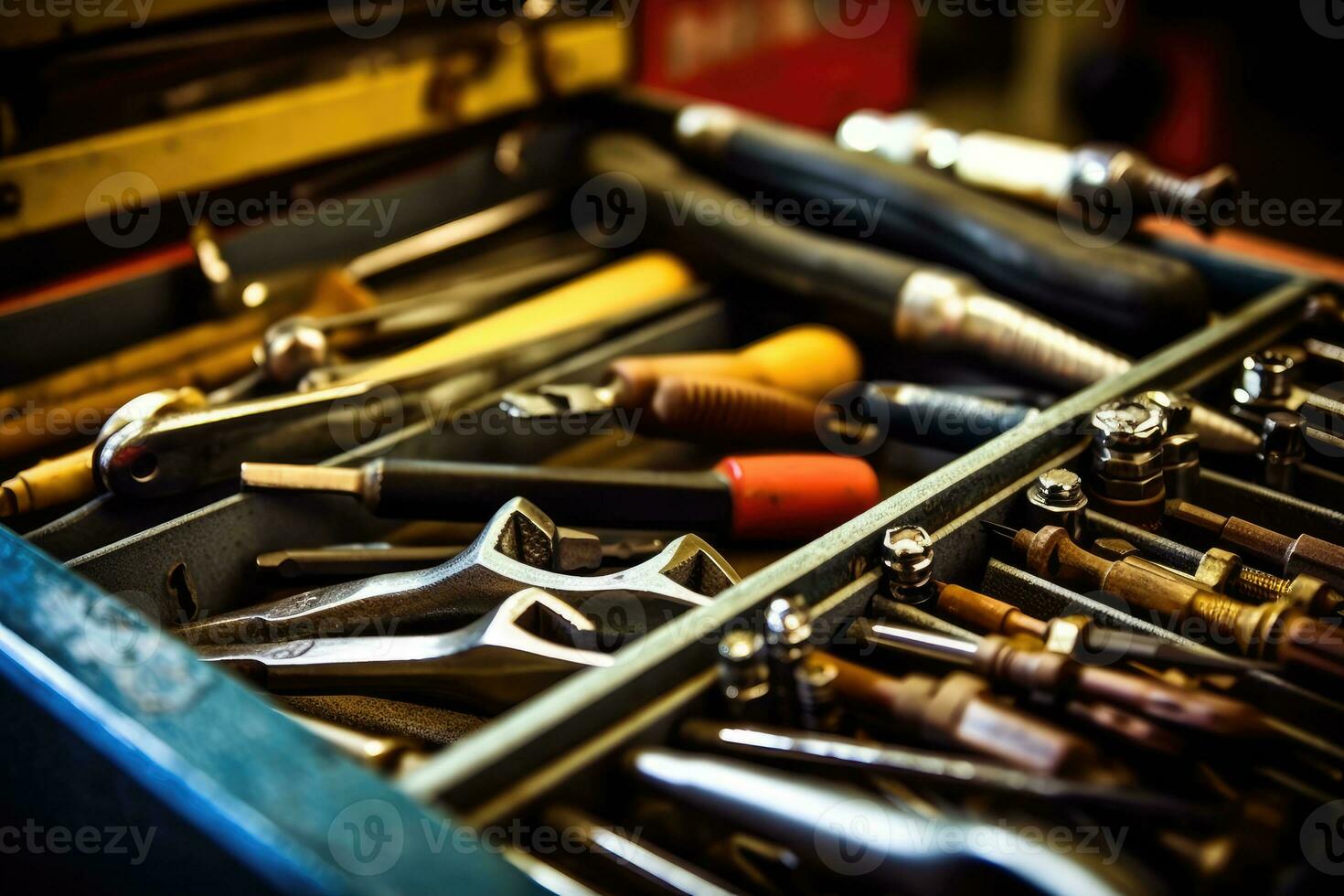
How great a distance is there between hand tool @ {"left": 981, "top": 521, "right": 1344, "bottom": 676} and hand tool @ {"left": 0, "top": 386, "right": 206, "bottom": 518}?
74 centimetres

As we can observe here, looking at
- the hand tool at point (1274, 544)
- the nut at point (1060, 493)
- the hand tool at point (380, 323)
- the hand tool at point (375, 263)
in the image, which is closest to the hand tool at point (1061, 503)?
the nut at point (1060, 493)

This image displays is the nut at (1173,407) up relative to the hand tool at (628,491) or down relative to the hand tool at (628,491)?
up

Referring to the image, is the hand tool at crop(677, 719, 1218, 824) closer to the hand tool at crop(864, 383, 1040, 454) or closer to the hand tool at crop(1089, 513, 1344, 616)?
the hand tool at crop(1089, 513, 1344, 616)

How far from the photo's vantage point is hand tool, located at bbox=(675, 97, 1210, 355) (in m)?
1.28

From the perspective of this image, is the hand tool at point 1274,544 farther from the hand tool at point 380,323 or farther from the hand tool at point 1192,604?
the hand tool at point 380,323

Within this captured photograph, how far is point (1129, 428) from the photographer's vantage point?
968 mm

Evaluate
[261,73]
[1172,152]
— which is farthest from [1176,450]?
[1172,152]

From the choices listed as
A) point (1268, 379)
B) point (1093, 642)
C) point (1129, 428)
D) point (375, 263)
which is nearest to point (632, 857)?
point (1093, 642)

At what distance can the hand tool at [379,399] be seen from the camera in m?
1.03

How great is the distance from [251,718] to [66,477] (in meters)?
0.51

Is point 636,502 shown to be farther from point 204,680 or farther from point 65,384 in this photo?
point 65,384

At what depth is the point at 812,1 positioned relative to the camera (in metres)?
2.38

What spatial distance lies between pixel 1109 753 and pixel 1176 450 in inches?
14.4

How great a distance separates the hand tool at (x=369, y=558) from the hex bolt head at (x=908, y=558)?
230 mm
